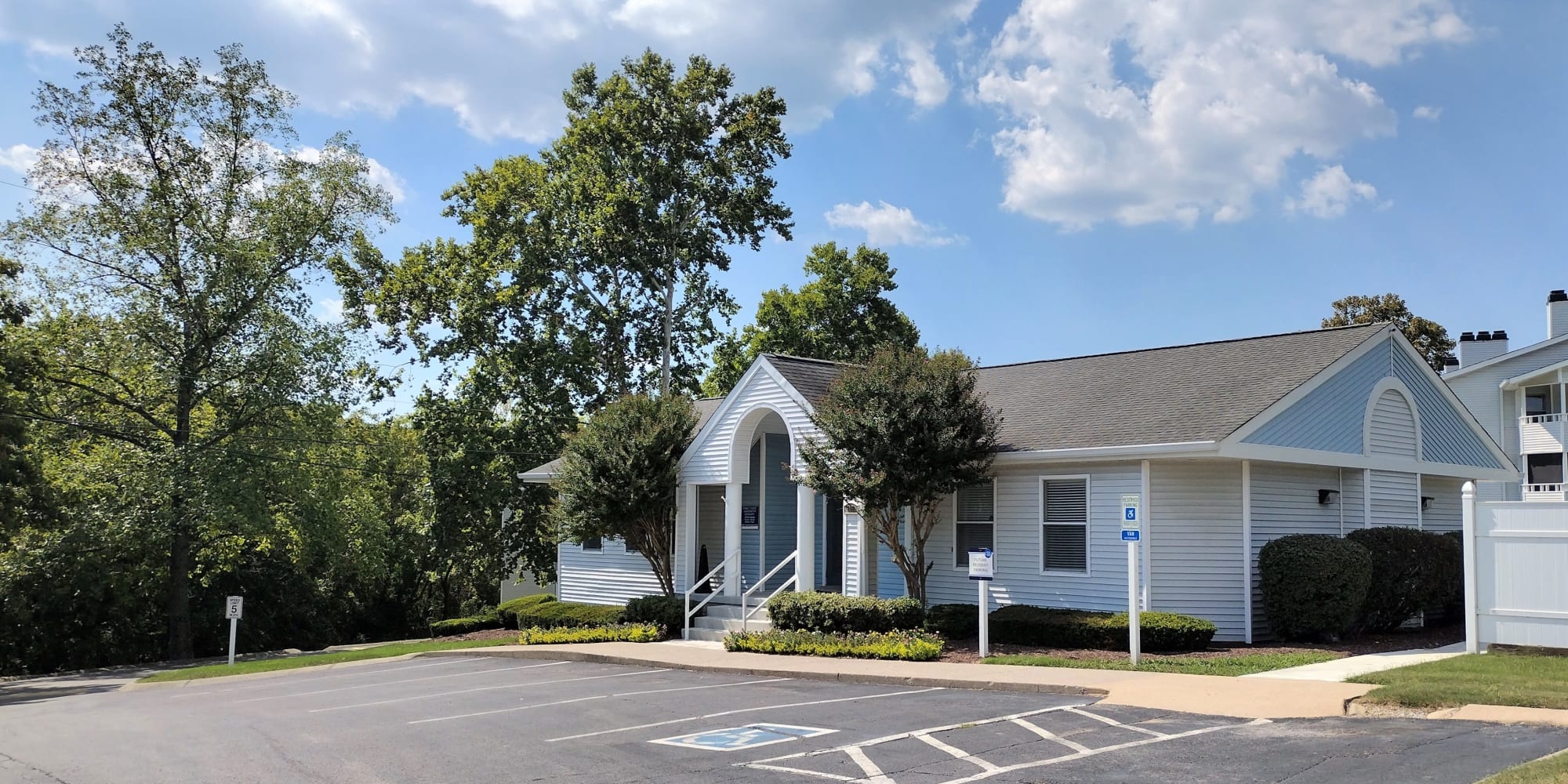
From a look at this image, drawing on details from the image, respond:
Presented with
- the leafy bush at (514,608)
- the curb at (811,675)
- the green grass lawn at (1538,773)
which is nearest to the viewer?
the green grass lawn at (1538,773)

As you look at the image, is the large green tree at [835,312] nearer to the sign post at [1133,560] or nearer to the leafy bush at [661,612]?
the leafy bush at [661,612]

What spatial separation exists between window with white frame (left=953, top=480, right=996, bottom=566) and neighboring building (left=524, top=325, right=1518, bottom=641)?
0.03 meters

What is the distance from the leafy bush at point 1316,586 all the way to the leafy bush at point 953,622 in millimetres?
4506

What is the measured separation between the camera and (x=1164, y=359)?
72.5ft

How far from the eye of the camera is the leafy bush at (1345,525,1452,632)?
18.2 metres

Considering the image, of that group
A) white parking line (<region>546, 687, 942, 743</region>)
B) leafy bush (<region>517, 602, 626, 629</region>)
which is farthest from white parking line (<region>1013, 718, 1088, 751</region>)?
leafy bush (<region>517, 602, 626, 629</region>)

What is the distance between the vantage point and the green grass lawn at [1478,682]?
10.8 meters

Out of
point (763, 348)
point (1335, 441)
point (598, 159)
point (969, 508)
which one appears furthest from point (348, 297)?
point (1335, 441)

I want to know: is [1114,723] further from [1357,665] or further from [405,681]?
[405,681]

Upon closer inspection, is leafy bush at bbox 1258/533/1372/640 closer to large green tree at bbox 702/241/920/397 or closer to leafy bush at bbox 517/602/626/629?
leafy bush at bbox 517/602/626/629

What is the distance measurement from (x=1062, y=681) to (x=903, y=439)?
591cm

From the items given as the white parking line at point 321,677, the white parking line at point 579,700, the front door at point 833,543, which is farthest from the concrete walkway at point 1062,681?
the front door at point 833,543

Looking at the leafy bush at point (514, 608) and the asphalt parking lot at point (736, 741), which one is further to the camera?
the leafy bush at point (514, 608)

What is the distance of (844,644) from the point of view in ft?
59.6
